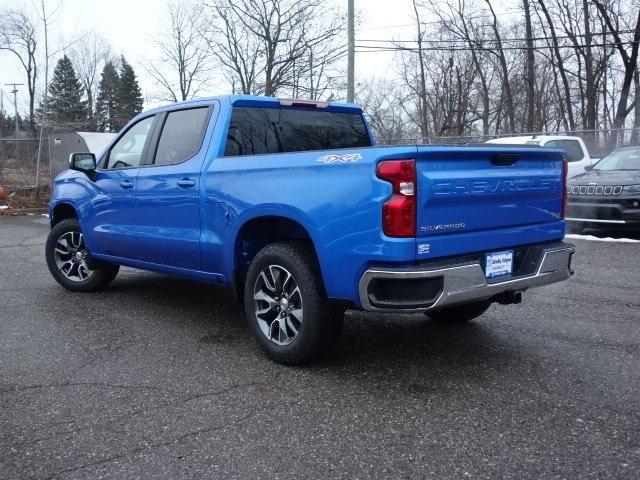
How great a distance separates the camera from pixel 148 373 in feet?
12.6

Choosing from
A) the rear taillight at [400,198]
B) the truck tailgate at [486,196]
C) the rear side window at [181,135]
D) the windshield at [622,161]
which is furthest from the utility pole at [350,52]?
the rear taillight at [400,198]

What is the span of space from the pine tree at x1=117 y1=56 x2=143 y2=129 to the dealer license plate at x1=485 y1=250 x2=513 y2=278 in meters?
60.4

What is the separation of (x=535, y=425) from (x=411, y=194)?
1.37m

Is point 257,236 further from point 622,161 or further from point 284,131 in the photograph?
point 622,161

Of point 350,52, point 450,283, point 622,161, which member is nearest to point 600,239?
point 622,161

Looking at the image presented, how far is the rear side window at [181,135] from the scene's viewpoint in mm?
4754

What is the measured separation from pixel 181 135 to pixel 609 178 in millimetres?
7888

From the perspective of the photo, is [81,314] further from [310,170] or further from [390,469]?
[390,469]

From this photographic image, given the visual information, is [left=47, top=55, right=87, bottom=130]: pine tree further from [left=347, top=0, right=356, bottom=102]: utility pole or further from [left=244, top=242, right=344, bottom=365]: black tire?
[left=244, top=242, right=344, bottom=365]: black tire

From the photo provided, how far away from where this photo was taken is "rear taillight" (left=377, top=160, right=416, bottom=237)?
10.5 feet

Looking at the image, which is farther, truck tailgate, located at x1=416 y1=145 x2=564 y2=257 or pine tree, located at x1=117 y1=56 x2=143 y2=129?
pine tree, located at x1=117 y1=56 x2=143 y2=129

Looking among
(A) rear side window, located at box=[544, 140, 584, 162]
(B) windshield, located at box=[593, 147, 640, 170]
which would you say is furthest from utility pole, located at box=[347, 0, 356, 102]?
(B) windshield, located at box=[593, 147, 640, 170]

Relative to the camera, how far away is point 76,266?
20.5 ft

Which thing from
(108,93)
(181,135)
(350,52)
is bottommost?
(181,135)
